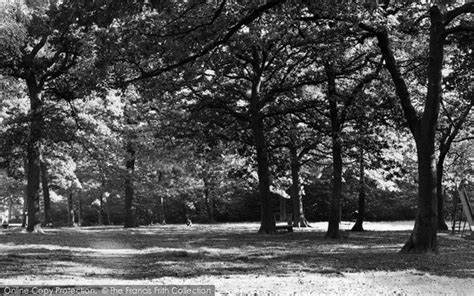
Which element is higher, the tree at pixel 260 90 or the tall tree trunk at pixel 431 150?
the tree at pixel 260 90

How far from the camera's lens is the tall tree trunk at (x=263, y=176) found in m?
25.3

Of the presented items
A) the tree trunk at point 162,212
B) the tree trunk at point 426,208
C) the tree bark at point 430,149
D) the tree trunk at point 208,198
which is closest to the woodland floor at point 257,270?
the tree trunk at point 426,208

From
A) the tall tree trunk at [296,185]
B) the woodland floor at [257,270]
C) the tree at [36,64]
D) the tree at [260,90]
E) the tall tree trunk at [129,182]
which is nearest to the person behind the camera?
the woodland floor at [257,270]

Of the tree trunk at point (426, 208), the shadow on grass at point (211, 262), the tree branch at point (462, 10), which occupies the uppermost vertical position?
the tree branch at point (462, 10)

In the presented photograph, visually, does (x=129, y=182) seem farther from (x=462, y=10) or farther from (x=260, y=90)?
(x=462, y=10)

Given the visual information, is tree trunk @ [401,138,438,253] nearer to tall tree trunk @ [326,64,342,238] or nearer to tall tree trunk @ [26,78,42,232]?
tall tree trunk @ [326,64,342,238]

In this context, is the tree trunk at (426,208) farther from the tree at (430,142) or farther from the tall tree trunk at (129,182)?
the tall tree trunk at (129,182)

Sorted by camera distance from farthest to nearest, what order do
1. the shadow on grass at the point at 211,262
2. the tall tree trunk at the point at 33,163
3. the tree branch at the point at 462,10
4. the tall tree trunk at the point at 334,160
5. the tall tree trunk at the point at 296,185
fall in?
the tall tree trunk at the point at 296,185 → the tall tree trunk at the point at 33,163 → the tall tree trunk at the point at 334,160 → the tree branch at the point at 462,10 → the shadow on grass at the point at 211,262

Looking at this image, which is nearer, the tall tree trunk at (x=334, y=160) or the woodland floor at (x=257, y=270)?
the woodland floor at (x=257, y=270)

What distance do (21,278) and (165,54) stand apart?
6.32 meters

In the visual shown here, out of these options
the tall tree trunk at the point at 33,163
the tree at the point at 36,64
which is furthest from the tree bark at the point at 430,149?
the tall tree trunk at the point at 33,163

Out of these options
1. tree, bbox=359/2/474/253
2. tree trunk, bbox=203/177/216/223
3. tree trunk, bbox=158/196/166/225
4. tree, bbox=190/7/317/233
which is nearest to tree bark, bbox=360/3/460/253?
tree, bbox=359/2/474/253

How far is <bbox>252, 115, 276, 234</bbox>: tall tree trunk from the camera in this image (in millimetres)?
25344

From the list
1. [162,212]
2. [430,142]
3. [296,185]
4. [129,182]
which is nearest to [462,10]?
[430,142]
